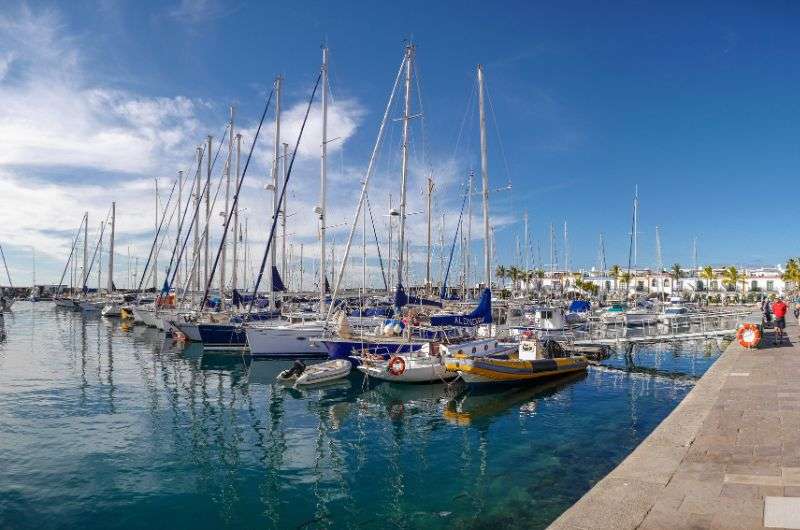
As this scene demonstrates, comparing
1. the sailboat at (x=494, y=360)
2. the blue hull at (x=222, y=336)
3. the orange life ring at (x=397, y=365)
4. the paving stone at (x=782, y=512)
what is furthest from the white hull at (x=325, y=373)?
the paving stone at (x=782, y=512)

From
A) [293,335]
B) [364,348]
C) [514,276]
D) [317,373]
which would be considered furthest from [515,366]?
[514,276]

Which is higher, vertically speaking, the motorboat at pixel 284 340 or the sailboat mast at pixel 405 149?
the sailboat mast at pixel 405 149

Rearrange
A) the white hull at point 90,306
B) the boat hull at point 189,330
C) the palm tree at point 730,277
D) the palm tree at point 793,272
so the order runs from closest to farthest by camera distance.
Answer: the boat hull at point 189,330, the white hull at point 90,306, the palm tree at point 793,272, the palm tree at point 730,277

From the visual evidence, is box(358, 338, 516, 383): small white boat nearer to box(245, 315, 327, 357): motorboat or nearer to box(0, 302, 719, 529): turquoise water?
box(0, 302, 719, 529): turquoise water

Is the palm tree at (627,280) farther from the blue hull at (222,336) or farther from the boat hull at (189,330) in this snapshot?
the boat hull at (189,330)

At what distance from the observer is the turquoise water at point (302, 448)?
40.1ft

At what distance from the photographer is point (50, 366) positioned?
3369 centimetres

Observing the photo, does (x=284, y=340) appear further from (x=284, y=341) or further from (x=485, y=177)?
(x=485, y=177)

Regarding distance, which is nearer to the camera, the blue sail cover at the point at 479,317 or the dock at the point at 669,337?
the blue sail cover at the point at 479,317

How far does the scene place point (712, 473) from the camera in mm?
8875

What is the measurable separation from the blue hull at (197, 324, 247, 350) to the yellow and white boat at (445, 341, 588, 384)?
20583 millimetres

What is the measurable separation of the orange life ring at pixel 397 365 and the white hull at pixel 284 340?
10.0m

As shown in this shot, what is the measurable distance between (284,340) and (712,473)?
2952 centimetres

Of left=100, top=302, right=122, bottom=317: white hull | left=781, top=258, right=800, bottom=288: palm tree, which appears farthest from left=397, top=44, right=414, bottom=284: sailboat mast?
left=781, top=258, right=800, bottom=288: palm tree
